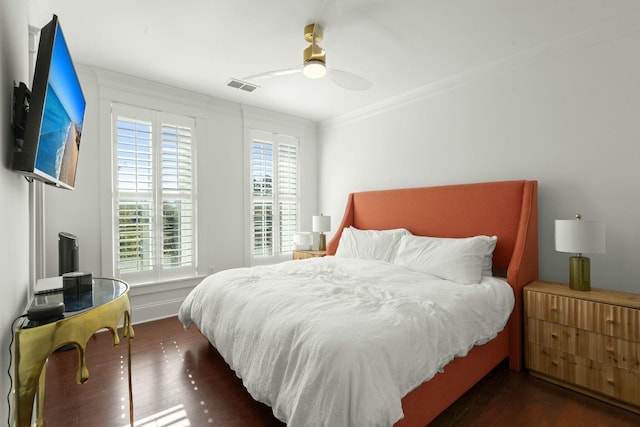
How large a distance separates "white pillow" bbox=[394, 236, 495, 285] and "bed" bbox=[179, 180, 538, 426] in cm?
12

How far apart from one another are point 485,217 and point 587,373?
138 centimetres

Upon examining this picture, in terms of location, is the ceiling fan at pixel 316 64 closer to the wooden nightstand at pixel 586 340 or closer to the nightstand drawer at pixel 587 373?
the wooden nightstand at pixel 586 340

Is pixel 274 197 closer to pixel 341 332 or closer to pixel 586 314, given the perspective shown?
pixel 341 332

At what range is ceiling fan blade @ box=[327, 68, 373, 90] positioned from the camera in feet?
7.95

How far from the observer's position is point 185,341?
2879 millimetres

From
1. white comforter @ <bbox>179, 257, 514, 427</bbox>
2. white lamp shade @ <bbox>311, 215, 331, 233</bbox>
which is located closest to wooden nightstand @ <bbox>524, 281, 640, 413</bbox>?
white comforter @ <bbox>179, 257, 514, 427</bbox>

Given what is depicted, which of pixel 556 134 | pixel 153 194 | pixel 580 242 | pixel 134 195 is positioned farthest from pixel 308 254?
pixel 556 134

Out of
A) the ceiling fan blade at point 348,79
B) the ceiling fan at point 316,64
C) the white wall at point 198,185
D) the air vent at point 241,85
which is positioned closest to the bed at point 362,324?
the white wall at point 198,185

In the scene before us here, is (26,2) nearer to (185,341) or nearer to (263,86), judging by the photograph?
(263,86)

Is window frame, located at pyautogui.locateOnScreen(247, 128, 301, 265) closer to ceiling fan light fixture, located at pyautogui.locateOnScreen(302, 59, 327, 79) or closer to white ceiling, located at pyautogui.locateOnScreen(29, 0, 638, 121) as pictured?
white ceiling, located at pyautogui.locateOnScreen(29, 0, 638, 121)

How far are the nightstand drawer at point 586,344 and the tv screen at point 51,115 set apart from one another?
3.14 metres

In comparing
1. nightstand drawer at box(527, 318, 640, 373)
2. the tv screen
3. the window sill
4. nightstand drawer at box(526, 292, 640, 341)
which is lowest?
nightstand drawer at box(527, 318, 640, 373)

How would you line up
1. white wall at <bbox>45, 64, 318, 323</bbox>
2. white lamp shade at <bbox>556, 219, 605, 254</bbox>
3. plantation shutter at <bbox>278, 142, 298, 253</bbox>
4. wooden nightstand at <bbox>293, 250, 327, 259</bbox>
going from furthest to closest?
plantation shutter at <bbox>278, 142, 298, 253</bbox>
wooden nightstand at <bbox>293, 250, 327, 259</bbox>
white wall at <bbox>45, 64, 318, 323</bbox>
white lamp shade at <bbox>556, 219, 605, 254</bbox>

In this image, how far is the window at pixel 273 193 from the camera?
441 cm
